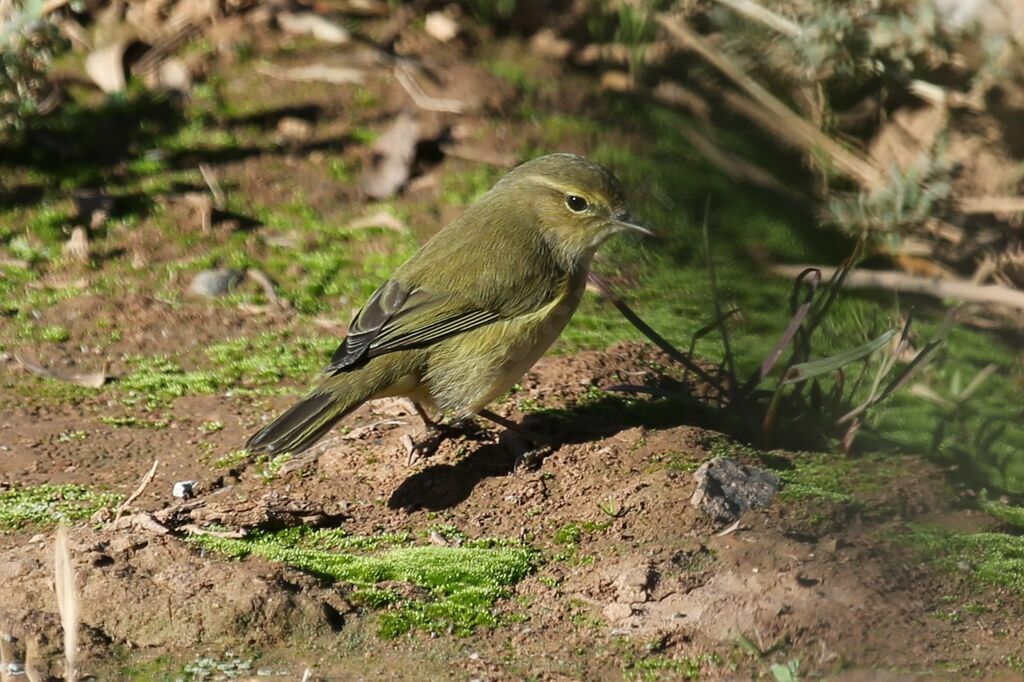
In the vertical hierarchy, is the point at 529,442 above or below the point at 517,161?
below

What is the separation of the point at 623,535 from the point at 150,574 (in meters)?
1.40

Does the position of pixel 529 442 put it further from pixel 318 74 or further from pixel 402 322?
pixel 318 74

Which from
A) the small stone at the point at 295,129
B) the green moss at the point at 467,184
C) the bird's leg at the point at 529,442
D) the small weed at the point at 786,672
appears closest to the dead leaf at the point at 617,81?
the green moss at the point at 467,184

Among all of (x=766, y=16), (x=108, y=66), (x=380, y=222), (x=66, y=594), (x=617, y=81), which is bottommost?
(x=380, y=222)

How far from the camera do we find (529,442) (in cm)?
469

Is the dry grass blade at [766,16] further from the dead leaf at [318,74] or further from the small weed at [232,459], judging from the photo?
the small weed at [232,459]

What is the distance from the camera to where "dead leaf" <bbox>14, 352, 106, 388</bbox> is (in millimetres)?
5387

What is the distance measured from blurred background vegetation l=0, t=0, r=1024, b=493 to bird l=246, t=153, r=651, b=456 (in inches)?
25.3

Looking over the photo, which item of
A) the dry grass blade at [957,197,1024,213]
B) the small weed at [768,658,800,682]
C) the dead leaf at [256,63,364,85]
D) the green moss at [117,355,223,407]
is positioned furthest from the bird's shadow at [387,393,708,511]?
the dead leaf at [256,63,364,85]

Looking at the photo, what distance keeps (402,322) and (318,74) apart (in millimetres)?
3307

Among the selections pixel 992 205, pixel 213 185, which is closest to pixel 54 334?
pixel 213 185

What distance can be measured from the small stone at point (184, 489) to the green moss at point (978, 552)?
2357 millimetres

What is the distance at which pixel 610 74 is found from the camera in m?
7.87

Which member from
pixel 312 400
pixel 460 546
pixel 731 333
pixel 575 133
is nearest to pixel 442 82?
pixel 575 133
